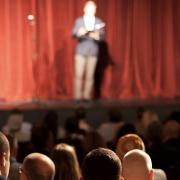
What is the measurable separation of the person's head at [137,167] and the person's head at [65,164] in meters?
0.55

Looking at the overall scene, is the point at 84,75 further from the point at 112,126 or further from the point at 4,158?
the point at 4,158

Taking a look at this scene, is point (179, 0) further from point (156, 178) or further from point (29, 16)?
point (156, 178)

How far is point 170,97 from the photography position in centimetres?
961

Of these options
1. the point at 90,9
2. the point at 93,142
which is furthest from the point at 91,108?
the point at 93,142

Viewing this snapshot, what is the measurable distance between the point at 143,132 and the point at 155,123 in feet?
3.36

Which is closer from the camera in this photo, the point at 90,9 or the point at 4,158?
the point at 4,158

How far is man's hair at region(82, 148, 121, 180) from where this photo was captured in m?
2.40

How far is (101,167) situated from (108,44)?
723 centimetres

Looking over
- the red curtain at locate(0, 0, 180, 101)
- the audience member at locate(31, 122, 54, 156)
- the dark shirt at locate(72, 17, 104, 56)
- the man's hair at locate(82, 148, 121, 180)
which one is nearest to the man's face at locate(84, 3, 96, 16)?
the dark shirt at locate(72, 17, 104, 56)

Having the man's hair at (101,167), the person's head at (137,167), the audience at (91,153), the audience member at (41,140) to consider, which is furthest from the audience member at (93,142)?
the man's hair at (101,167)

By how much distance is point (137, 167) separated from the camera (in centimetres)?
300

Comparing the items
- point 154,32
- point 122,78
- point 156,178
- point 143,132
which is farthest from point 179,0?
point 156,178

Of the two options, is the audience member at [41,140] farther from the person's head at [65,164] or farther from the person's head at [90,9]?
the person's head at [90,9]

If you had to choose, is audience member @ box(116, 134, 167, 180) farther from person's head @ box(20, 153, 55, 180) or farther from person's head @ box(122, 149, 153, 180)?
person's head @ box(20, 153, 55, 180)
